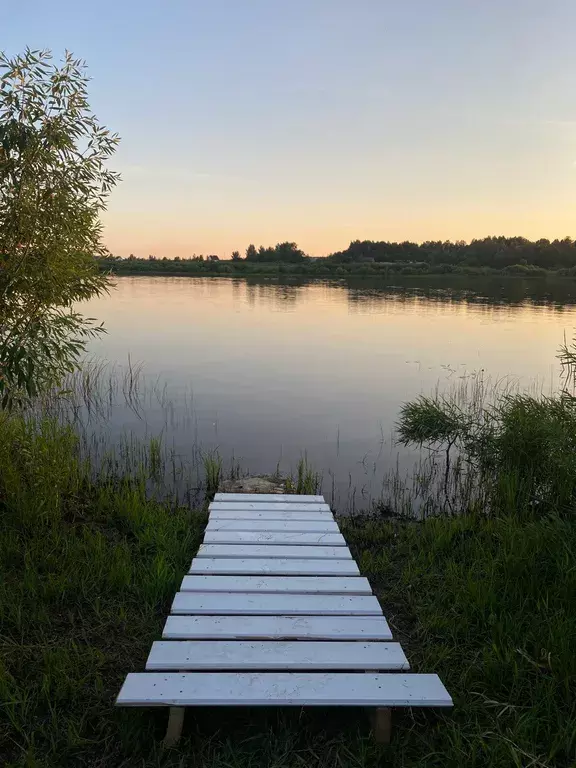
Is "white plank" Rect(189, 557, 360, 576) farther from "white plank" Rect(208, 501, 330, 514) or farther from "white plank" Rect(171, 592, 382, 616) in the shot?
"white plank" Rect(208, 501, 330, 514)

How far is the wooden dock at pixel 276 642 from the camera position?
98.4 inches

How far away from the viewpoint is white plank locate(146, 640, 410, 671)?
2699 millimetres

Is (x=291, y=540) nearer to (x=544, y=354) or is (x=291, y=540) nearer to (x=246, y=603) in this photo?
(x=246, y=603)

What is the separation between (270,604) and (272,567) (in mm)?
531

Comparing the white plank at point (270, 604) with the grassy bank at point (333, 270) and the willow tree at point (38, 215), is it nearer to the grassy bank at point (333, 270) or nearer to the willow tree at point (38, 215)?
the willow tree at point (38, 215)

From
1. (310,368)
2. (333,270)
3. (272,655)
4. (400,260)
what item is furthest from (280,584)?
(400,260)

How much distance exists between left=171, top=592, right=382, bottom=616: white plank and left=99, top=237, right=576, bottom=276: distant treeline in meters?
65.1

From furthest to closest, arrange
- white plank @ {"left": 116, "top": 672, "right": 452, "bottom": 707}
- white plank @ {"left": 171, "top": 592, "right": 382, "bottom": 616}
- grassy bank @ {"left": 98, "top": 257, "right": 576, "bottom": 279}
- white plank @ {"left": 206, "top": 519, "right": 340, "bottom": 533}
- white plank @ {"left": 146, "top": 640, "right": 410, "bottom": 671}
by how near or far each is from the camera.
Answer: grassy bank @ {"left": 98, "top": 257, "right": 576, "bottom": 279}
white plank @ {"left": 206, "top": 519, "right": 340, "bottom": 533}
white plank @ {"left": 171, "top": 592, "right": 382, "bottom": 616}
white plank @ {"left": 146, "top": 640, "right": 410, "bottom": 671}
white plank @ {"left": 116, "top": 672, "right": 452, "bottom": 707}

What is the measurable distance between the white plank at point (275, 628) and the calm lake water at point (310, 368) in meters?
3.45

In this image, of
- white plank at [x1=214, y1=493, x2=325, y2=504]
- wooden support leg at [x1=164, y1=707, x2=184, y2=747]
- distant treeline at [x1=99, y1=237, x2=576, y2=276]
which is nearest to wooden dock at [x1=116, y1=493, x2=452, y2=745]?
wooden support leg at [x1=164, y1=707, x2=184, y2=747]

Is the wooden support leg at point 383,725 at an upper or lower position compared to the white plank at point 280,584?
lower

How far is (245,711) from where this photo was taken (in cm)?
271

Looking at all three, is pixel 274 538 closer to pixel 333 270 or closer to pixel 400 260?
pixel 333 270

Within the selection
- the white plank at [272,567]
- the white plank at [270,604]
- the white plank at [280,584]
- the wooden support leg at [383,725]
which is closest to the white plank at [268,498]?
the white plank at [272,567]
